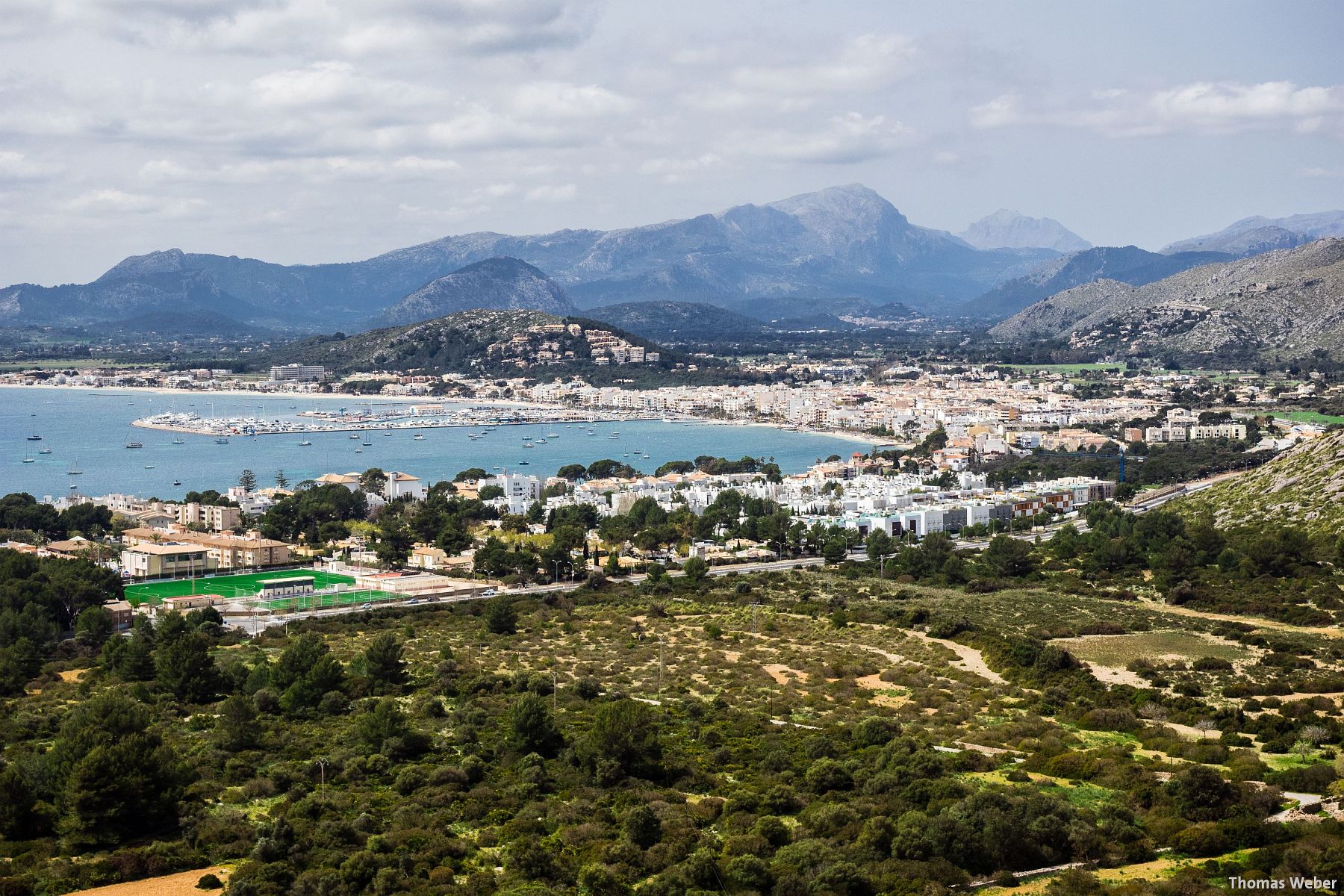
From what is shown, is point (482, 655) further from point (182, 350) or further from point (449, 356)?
point (182, 350)

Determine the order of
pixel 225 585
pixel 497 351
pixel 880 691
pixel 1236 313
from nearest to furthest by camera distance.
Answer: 1. pixel 880 691
2. pixel 225 585
3. pixel 1236 313
4. pixel 497 351

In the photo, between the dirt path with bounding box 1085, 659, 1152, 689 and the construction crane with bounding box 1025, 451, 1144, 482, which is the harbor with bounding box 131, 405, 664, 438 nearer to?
the construction crane with bounding box 1025, 451, 1144, 482

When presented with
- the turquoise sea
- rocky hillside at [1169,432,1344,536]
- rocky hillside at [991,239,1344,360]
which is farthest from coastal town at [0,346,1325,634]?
rocky hillside at [991,239,1344,360]

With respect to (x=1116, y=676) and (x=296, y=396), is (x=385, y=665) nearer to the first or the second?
(x=1116, y=676)

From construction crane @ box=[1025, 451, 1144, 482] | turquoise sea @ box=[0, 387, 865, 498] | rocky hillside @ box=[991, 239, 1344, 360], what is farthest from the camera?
rocky hillside @ box=[991, 239, 1344, 360]

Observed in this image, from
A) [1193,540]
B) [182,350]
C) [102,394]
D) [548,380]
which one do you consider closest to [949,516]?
[1193,540]

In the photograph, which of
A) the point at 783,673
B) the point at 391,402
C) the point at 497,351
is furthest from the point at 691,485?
the point at 497,351

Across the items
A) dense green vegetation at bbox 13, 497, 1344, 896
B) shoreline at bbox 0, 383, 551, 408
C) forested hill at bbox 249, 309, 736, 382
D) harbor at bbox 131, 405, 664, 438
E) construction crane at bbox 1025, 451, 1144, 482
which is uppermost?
forested hill at bbox 249, 309, 736, 382
